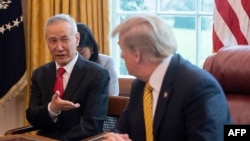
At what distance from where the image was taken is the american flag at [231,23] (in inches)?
115

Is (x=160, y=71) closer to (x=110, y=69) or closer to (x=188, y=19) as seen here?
(x=110, y=69)

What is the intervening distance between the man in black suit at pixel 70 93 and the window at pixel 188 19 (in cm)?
124

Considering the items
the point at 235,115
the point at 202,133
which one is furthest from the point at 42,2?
the point at 202,133

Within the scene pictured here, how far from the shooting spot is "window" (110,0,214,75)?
3.52 m

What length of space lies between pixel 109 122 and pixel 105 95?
0.26 meters

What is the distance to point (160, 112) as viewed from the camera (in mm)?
1742

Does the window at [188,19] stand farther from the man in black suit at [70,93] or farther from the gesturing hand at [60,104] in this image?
the gesturing hand at [60,104]

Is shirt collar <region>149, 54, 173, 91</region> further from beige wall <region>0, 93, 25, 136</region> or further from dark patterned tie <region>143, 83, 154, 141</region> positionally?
beige wall <region>0, 93, 25, 136</region>

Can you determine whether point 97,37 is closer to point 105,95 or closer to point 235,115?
point 105,95

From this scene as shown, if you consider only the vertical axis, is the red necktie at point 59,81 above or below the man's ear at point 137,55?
below

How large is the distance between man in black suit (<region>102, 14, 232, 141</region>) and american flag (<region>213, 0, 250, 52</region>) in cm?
127

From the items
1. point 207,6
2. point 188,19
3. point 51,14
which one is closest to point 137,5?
point 188,19

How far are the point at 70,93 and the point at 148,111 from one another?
768 millimetres

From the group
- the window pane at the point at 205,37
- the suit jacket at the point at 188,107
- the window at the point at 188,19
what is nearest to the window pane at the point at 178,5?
the window at the point at 188,19
